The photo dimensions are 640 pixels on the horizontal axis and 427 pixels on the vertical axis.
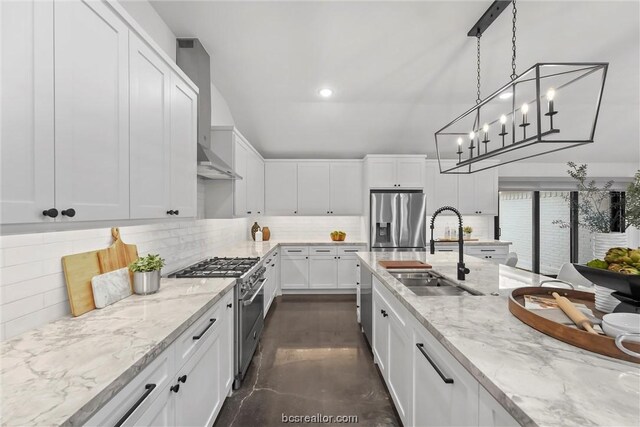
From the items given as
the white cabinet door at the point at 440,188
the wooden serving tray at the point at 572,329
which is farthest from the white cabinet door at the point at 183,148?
the white cabinet door at the point at 440,188

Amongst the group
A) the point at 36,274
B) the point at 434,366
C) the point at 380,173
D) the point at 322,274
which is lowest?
the point at 322,274

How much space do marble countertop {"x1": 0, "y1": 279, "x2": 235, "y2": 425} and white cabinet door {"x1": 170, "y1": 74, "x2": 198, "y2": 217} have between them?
2.30 ft

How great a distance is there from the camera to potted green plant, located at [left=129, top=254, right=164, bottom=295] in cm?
167

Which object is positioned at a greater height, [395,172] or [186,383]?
[395,172]

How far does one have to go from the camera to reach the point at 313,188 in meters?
5.12

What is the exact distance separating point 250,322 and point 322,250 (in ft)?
8.20

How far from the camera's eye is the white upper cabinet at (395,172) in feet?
15.6

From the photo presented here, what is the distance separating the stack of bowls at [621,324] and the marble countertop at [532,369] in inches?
4.0

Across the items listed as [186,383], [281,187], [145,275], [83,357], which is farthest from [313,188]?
[83,357]

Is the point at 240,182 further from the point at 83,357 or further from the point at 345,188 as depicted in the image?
the point at 83,357

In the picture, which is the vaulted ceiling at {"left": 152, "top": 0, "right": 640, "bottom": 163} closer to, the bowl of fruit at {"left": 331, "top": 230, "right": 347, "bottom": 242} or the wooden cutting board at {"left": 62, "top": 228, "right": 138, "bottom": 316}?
the bowl of fruit at {"left": 331, "top": 230, "right": 347, "bottom": 242}

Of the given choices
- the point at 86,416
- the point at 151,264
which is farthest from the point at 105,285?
the point at 86,416

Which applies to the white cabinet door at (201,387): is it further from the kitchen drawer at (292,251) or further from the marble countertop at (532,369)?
the kitchen drawer at (292,251)

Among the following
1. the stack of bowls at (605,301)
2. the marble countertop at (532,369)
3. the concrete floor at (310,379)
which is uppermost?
the stack of bowls at (605,301)
